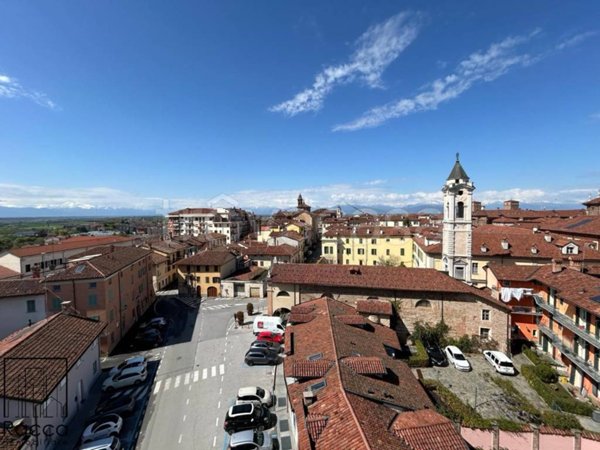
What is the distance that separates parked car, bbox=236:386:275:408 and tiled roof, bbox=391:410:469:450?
9.36m

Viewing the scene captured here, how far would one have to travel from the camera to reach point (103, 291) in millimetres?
27844

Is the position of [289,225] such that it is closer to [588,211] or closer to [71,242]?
[71,242]

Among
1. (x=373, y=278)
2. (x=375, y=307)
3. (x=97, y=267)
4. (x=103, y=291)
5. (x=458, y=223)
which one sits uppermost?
(x=458, y=223)

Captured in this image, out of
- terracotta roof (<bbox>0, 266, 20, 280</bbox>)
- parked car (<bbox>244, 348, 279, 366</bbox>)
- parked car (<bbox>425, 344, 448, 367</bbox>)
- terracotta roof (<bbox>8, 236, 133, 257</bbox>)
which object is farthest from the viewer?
terracotta roof (<bbox>8, 236, 133, 257</bbox>)

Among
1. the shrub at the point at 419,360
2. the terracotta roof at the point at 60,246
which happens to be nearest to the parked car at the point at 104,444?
the shrub at the point at 419,360

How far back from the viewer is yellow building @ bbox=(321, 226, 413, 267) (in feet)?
194

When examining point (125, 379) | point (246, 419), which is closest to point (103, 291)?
point (125, 379)

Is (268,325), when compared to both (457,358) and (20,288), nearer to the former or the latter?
(457,358)

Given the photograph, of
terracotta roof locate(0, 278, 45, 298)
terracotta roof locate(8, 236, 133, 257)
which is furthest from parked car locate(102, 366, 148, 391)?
terracotta roof locate(8, 236, 133, 257)

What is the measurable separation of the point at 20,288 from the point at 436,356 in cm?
3732

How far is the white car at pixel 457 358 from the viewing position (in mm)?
24594

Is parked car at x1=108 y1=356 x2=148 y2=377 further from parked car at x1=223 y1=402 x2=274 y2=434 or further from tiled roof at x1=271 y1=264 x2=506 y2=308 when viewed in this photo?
tiled roof at x1=271 y1=264 x2=506 y2=308

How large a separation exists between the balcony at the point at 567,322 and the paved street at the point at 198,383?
22681 millimetres

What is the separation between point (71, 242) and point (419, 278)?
6599 centimetres
